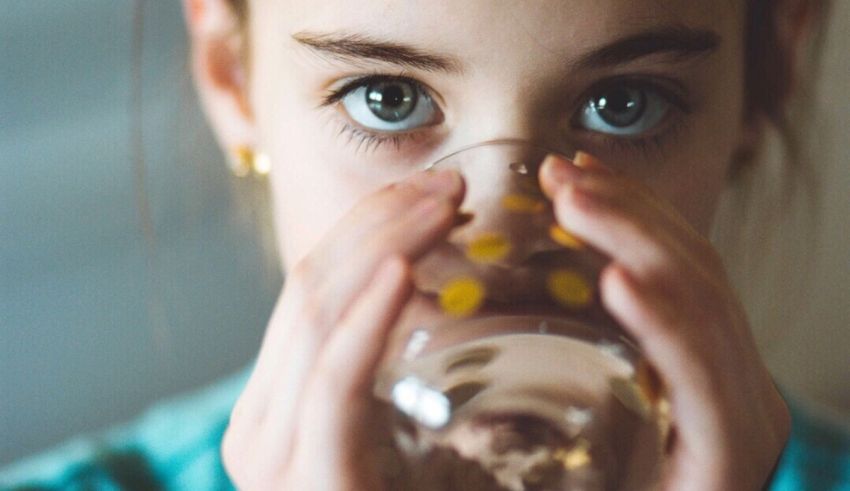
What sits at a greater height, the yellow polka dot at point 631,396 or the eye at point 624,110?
the eye at point 624,110

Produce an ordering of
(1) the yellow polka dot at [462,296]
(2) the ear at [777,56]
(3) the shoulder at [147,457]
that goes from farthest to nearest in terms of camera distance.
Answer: (3) the shoulder at [147,457]
(2) the ear at [777,56]
(1) the yellow polka dot at [462,296]

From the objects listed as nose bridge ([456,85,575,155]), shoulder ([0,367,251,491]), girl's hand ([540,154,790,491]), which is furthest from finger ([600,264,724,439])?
shoulder ([0,367,251,491])

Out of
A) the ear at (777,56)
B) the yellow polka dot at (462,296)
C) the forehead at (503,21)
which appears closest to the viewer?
the yellow polka dot at (462,296)

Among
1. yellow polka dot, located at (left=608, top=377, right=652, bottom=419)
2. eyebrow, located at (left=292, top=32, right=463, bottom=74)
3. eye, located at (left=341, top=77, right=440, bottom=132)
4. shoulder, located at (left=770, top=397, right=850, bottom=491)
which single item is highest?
eyebrow, located at (left=292, top=32, right=463, bottom=74)

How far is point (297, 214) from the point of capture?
0.59 meters

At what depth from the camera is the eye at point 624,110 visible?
532 mm

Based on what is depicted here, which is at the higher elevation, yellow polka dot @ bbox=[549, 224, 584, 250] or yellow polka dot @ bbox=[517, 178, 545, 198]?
yellow polka dot @ bbox=[517, 178, 545, 198]

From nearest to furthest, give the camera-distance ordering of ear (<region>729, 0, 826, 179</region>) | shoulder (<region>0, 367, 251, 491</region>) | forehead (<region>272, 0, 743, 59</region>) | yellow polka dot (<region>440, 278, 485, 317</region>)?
1. yellow polka dot (<region>440, 278, 485, 317</region>)
2. forehead (<region>272, 0, 743, 59</region>)
3. ear (<region>729, 0, 826, 179</region>)
4. shoulder (<region>0, 367, 251, 491</region>)

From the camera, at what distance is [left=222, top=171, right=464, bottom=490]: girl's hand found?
0.35m

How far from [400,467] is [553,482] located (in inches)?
2.2

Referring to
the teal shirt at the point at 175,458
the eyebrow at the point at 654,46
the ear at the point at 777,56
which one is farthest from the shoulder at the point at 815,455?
the eyebrow at the point at 654,46

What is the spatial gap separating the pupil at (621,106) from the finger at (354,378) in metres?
0.23

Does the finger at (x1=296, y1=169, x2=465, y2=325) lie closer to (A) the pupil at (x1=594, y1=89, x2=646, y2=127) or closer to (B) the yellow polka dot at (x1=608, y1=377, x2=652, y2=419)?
(B) the yellow polka dot at (x1=608, y1=377, x2=652, y2=419)

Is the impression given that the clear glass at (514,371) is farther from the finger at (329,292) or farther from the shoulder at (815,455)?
the shoulder at (815,455)
